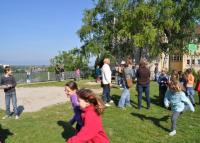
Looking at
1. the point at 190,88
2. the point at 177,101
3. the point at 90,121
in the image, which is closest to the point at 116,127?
the point at 177,101

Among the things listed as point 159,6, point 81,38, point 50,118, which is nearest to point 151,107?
point 50,118

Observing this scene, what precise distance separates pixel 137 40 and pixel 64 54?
49.2 feet

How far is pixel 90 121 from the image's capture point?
4.64m

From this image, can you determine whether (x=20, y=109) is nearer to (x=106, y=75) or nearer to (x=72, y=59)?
(x=106, y=75)

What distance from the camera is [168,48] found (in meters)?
41.2

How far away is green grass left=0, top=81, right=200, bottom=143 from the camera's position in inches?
371

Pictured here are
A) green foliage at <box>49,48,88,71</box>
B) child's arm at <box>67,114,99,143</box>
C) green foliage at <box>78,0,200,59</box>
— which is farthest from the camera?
green foliage at <box>49,48,88,71</box>

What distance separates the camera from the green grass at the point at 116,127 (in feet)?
30.9

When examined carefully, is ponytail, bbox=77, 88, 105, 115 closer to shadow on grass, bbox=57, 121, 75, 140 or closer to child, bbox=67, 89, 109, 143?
child, bbox=67, 89, 109, 143

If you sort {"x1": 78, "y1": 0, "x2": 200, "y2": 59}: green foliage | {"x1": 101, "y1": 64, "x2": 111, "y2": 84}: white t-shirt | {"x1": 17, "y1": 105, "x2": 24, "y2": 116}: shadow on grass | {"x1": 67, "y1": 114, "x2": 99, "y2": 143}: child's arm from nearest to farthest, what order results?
{"x1": 67, "y1": 114, "x2": 99, "y2": 143}: child's arm → {"x1": 17, "y1": 105, "x2": 24, "y2": 116}: shadow on grass → {"x1": 101, "y1": 64, "x2": 111, "y2": 84}: white t-shirt → {"x1": 78, "y1": 0, "x2": 200, "y2": 59}: green foliage

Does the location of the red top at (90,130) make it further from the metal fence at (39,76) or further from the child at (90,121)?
the metal fence at (39,76)

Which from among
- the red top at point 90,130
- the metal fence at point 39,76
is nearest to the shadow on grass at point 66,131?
the red top at point 90,130

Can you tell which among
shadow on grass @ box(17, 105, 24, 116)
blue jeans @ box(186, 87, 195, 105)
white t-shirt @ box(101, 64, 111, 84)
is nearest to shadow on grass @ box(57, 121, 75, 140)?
shadow on grass @ box(17, 105, 24, 116)

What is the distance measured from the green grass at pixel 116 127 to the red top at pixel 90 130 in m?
4.48
